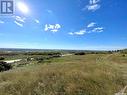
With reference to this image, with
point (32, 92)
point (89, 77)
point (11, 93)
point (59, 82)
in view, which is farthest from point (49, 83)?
point (89, 77)

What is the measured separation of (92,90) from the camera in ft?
40.2

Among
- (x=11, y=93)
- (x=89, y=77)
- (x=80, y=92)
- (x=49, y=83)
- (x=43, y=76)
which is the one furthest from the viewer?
(x=89, y=77)

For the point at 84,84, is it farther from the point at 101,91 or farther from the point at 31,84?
the point at 31,84

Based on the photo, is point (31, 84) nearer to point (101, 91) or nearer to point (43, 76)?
point (43, 76)

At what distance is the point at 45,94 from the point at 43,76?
3299mm

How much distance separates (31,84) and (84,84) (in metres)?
3.06

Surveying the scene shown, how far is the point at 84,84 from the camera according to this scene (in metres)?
13.1

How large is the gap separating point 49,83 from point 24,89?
1.70 m

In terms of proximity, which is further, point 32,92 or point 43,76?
point 43,76

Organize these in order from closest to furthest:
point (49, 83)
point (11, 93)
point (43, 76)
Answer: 1. point (11, 93)
2. point (49, 83)
3. point (43, 76)

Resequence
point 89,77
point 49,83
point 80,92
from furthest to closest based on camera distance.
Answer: point 89,77
point 49,83
point 80,92

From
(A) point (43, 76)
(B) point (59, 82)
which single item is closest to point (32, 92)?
(B) point (59, 82)

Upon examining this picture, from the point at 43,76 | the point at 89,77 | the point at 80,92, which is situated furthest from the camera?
the point at 89,77

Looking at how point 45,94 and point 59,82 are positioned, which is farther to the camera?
point 59,82
